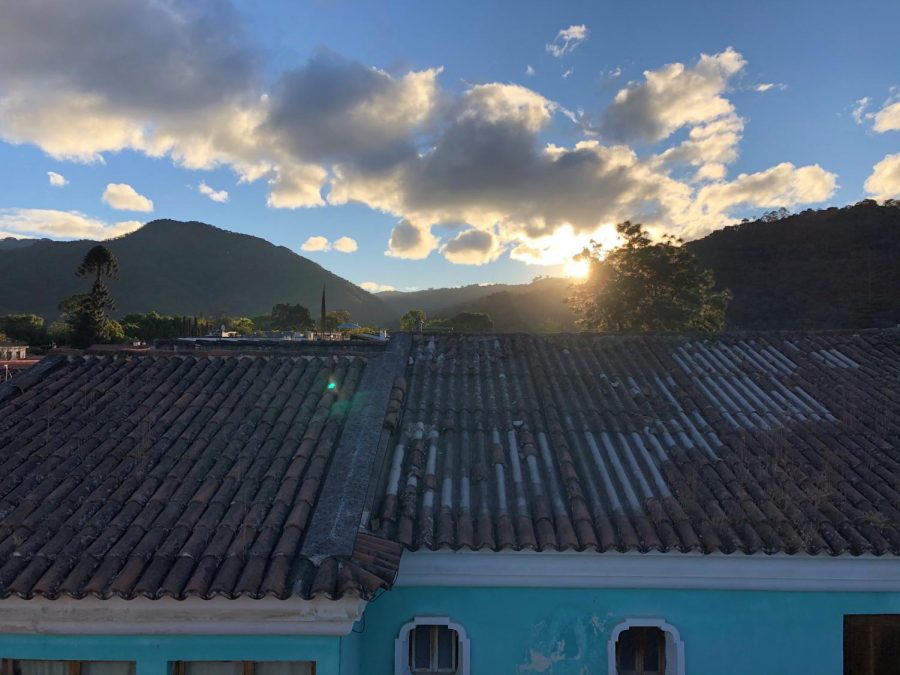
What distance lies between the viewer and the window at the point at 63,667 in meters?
4.01

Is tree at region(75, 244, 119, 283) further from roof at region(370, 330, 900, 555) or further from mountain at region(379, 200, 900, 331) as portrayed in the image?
roof at region(370, 330, 900, 555)

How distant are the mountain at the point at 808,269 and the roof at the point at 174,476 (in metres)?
41.5

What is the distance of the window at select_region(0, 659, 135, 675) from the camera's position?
13.1 feet

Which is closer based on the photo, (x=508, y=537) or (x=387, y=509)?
(x=508, y=537)

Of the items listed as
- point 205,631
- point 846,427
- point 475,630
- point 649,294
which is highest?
point 649,294

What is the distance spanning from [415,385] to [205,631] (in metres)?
3.34

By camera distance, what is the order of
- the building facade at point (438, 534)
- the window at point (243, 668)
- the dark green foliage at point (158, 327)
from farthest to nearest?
the dark green foliage at point (158, 327) < the window at point (243, 668) < the building facade at point (438, 534)

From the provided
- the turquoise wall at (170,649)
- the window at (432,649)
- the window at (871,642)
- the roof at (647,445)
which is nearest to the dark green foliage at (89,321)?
the roof at (647,445)

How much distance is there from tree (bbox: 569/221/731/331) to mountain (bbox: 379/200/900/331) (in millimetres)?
18271

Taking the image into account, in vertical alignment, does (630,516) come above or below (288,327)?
below

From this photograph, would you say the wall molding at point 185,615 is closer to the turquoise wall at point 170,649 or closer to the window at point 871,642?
the turquoise wall at point 170,649

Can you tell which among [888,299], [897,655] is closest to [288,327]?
[888,299]

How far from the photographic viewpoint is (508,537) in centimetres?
404

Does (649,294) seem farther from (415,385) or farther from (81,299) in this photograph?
(81,299)
